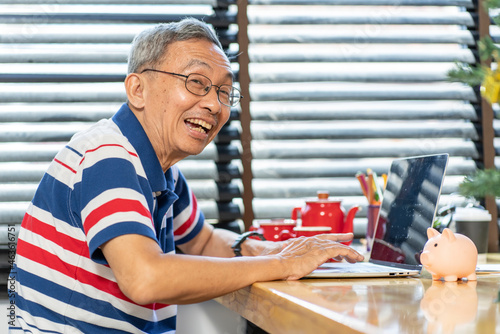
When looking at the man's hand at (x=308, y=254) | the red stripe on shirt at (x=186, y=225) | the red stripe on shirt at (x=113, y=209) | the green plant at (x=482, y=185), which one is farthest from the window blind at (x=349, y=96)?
the green plant at (x=482, y=185)

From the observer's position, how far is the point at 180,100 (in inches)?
57.1

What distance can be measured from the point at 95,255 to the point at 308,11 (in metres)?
1.42

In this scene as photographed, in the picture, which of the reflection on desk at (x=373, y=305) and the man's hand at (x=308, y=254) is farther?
the man's hand at (x=308, y=254)

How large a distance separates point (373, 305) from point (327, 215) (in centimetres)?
88

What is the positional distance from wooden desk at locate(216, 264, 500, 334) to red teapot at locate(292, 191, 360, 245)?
0.51 metres

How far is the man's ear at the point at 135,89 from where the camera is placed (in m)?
1.47

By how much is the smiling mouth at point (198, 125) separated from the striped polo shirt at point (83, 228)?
0.46ft

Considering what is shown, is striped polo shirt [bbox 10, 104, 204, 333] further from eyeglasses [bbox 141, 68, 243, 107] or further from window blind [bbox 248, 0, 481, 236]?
window blind [bbox 248, 0, 481, 236]

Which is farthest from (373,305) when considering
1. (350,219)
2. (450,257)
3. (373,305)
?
(350,219)

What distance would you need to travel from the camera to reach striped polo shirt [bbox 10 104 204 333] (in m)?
1.20

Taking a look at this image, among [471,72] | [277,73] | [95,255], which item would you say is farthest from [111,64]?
[471,72]

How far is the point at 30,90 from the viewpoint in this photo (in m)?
2.07

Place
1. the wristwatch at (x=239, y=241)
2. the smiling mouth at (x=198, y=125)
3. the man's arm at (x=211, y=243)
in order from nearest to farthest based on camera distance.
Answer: the smiling mouth at (x=198, y=125)
the wristwatch at (x=239, y=241)
the man's arm at (x=211, y=243)

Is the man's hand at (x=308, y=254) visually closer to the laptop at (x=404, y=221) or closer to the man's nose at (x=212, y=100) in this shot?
the laptop at (x=404, y=221)
